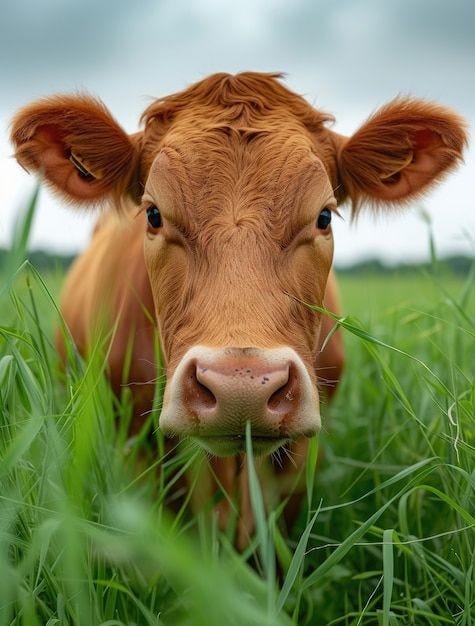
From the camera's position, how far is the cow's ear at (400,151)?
144 inches

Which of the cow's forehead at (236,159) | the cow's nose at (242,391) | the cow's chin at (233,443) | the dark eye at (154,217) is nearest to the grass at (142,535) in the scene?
the cow's chin at (233,443)

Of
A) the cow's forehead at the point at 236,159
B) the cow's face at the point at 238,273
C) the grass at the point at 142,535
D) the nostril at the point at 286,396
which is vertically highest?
the cow's forehead at the point at 236,159

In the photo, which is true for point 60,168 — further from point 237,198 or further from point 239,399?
point 239,399

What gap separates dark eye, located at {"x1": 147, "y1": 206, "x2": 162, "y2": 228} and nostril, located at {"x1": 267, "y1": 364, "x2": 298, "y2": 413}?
1.07 meters

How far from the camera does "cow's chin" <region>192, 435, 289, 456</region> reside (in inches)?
98.6

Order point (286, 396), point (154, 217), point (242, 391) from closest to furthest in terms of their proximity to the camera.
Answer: point (242, 391) → point (286, 396) → point (154, 217)

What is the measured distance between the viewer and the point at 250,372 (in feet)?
7.59

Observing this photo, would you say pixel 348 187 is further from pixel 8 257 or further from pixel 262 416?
pixel 8 257

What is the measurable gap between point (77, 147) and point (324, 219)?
48.6 inches

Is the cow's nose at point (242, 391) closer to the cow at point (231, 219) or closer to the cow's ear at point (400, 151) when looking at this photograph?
the cow at point (231, 219)

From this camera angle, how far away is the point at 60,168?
375cm

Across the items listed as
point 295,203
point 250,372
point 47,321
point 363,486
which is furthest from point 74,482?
point 47,321

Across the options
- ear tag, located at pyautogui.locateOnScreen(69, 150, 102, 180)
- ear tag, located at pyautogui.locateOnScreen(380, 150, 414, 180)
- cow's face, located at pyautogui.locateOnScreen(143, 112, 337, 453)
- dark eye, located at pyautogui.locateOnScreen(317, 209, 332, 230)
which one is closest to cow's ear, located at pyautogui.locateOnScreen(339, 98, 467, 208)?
ear tag, located at pyautogui.locateOnScreen(380, 150, 414, 180)

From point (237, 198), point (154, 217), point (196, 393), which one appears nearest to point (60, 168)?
point (154, 217)
